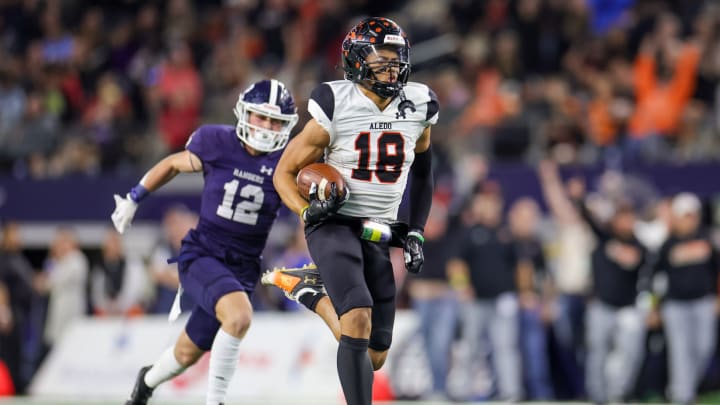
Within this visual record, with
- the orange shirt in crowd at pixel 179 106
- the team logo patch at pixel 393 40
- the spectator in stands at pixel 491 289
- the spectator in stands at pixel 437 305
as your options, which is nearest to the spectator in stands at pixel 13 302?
the orange shirt in crowd at pixel 179 106

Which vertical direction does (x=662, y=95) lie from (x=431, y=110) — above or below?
below

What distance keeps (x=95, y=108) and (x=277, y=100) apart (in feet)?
29.1

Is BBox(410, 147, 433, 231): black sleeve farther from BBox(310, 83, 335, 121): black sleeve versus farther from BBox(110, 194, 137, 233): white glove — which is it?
BBox(110, 194, 137, 233): white glove

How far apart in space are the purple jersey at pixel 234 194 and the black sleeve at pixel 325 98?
1.24 meters

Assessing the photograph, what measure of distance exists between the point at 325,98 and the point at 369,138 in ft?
1.00

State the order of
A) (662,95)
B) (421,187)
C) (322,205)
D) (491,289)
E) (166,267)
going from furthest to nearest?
(166,267)
(662,95)
(491,289)
(421,187)
(322,205)

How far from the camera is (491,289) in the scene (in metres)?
10.5

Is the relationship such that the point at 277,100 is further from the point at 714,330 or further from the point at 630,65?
the point at 630,65

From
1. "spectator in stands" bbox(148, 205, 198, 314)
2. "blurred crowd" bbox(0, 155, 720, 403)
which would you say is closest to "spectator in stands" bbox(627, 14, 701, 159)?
"blurred crowd" bbox(0, 155, 720, 403)

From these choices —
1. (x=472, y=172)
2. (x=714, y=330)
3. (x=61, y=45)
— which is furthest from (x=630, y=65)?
(x=61, y=45)

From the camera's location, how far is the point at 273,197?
6.89 meters

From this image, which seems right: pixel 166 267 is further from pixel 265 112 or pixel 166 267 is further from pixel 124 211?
pixel 265 112

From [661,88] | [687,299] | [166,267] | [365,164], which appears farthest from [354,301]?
[661,88]

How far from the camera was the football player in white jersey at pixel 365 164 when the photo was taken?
18.7ft
